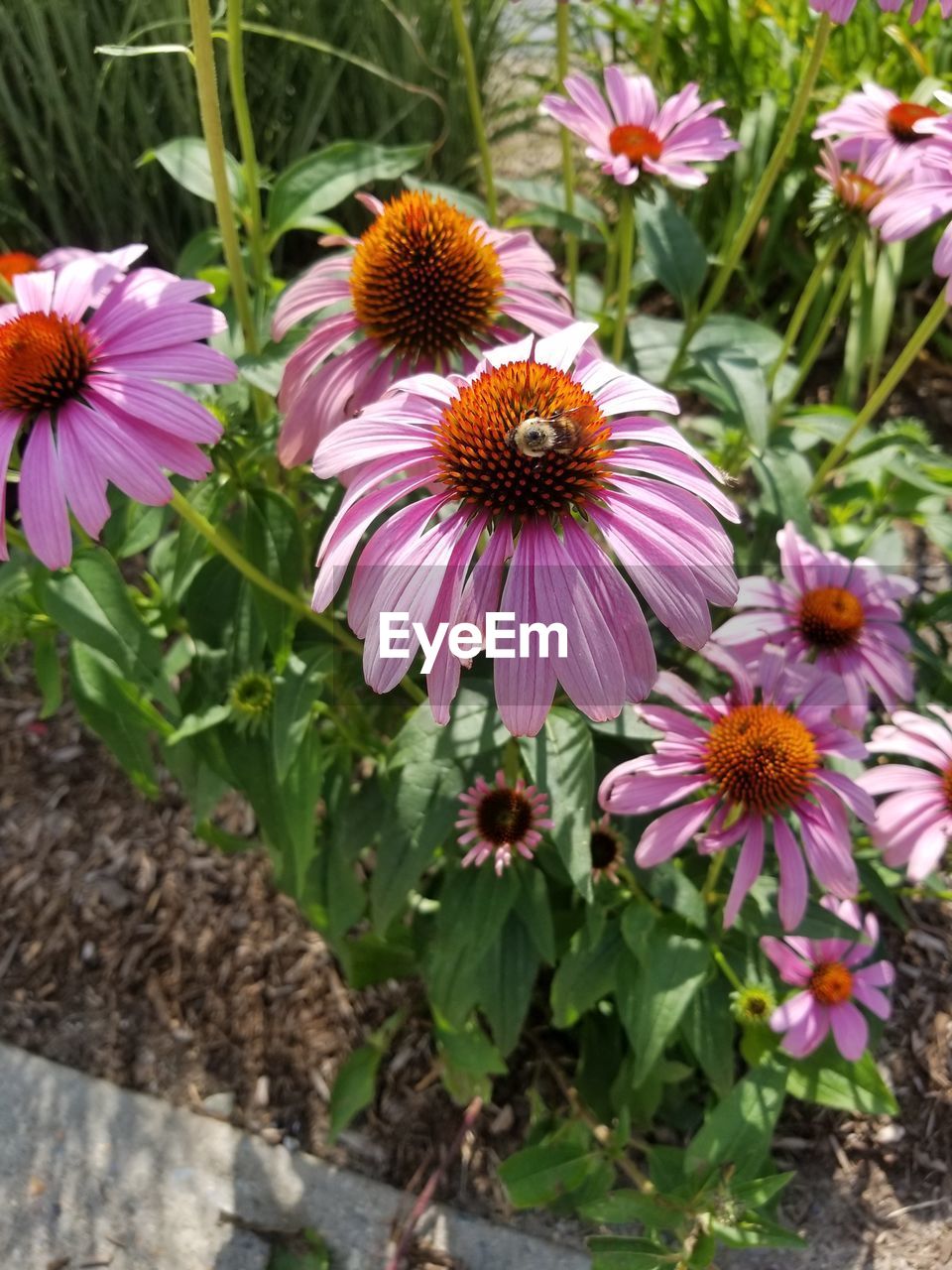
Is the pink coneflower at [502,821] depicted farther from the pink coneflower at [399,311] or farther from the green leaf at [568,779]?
the pink coneflower at [399,311]

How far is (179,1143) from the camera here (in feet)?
5.54

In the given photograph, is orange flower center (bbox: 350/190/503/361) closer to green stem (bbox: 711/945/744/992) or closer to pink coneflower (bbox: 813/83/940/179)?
pink coneflower (bbox: 813/83/940/179)

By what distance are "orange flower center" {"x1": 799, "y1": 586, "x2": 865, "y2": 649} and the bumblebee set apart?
2.16 feet

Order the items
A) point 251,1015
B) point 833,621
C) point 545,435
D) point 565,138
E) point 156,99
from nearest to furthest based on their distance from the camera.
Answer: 1. point 545,435
2. point 833,621
3. point 565,138
4. point 251,1015
5. point 156,99

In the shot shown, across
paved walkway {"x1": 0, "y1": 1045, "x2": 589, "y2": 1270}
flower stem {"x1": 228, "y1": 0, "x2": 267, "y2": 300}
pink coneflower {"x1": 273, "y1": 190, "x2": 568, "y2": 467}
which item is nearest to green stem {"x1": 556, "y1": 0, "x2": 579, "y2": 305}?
pink coneflower {"x1": 273, "y1": 190, "x2": 568, "y2": 467}

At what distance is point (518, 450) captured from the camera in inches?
33.4

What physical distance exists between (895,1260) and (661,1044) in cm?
64

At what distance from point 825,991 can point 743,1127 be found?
0.68ft

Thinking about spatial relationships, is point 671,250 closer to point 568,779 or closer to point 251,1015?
point 568,779

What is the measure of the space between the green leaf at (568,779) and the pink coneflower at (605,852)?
106mm

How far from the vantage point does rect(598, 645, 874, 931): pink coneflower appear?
1.18 meters

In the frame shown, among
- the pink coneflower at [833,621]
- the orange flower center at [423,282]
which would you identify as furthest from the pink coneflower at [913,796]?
the orange flower center at [423,282]

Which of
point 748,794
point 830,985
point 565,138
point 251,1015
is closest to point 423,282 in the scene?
point 565,138

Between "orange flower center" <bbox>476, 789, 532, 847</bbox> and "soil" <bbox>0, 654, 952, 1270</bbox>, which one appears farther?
"soil" <bbox>0, 654, 952, 1270</bbox>
